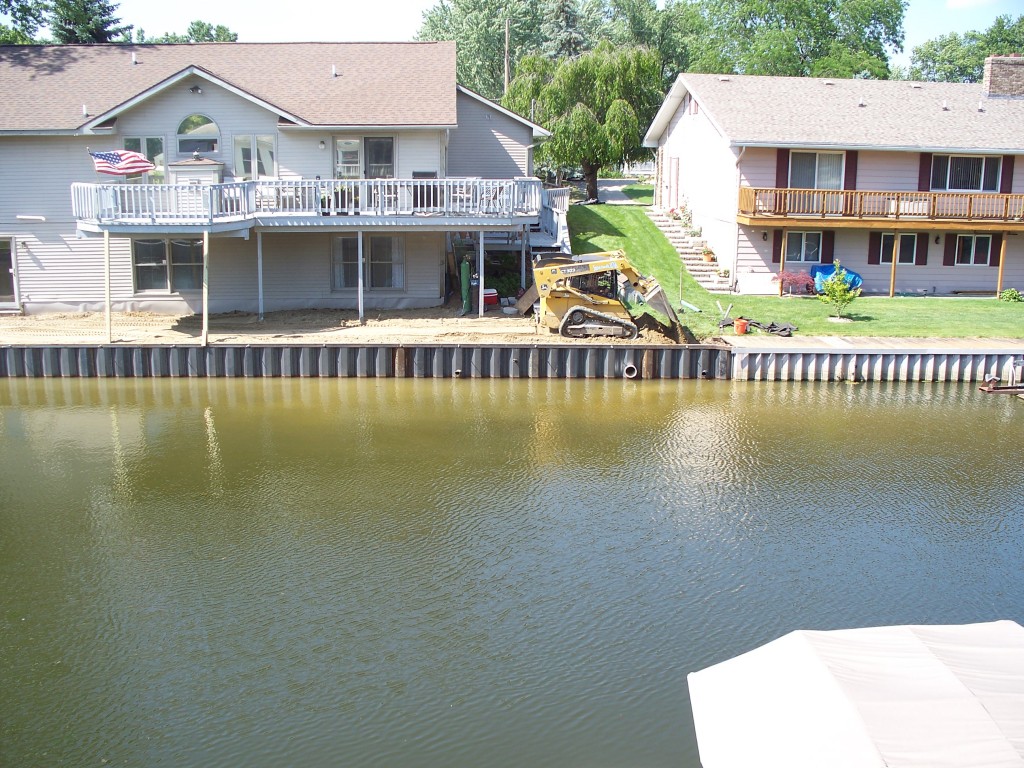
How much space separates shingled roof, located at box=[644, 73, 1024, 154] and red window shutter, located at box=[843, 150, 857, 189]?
0.46m

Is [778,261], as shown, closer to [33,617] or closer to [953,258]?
[953,258]

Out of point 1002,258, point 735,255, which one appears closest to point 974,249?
point 1002,258

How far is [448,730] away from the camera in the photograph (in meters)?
10.3

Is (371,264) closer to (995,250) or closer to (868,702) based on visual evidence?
(995,250)

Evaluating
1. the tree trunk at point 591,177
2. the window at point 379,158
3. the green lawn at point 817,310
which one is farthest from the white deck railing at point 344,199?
the tree trunk at point 591,177

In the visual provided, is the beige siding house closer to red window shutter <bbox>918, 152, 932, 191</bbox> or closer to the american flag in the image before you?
the american flag

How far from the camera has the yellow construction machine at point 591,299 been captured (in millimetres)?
25656

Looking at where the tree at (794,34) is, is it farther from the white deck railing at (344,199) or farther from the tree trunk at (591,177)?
the white deck railing at (344,199)

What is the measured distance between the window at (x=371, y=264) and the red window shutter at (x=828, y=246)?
42.8ft

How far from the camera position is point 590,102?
136 feet

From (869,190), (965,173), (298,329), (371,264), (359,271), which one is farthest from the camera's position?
(965,173)

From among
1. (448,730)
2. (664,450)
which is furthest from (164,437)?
(448,730)

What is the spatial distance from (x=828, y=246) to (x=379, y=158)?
14105 mm

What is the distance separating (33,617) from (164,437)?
7.97 metres
